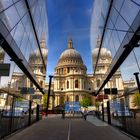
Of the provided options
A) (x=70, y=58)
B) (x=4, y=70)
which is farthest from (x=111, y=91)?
(x=70, y=58)

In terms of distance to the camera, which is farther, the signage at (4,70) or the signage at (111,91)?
the signage at (111,91)

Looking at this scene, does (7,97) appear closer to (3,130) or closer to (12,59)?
(3,130)

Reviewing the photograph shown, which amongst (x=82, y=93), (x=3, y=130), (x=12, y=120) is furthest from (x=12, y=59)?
(x=82, y=93)

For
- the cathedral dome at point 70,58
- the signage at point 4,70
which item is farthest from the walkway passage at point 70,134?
the cathedral dome at point 70,58

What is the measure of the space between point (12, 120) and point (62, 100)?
114336mm

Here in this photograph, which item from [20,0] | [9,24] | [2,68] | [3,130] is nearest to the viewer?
[2,68]

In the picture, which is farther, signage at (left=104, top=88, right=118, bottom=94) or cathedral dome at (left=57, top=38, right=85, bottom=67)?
cathedral dome at (left=57, top=38, right=85, bottom=67)

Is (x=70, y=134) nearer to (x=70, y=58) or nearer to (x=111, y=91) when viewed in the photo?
(x=111, y=91)

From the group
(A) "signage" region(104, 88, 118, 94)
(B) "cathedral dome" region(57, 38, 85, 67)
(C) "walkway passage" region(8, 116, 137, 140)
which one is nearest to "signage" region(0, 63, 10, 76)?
(C) "walkway passage" region(8, 116, 137, 140)

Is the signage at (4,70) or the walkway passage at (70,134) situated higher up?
the signage at (4,70)

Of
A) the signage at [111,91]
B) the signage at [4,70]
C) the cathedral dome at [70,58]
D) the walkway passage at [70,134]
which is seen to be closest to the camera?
the signage at [4,70]

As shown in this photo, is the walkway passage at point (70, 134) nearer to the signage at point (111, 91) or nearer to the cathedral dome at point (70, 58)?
the signage at point (111, 91)

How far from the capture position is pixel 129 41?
15.3m

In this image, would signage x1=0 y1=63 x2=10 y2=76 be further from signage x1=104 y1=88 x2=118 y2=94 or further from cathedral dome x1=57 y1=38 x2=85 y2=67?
cathedral dome x1=57 y1=38 x2=85 y2=67
